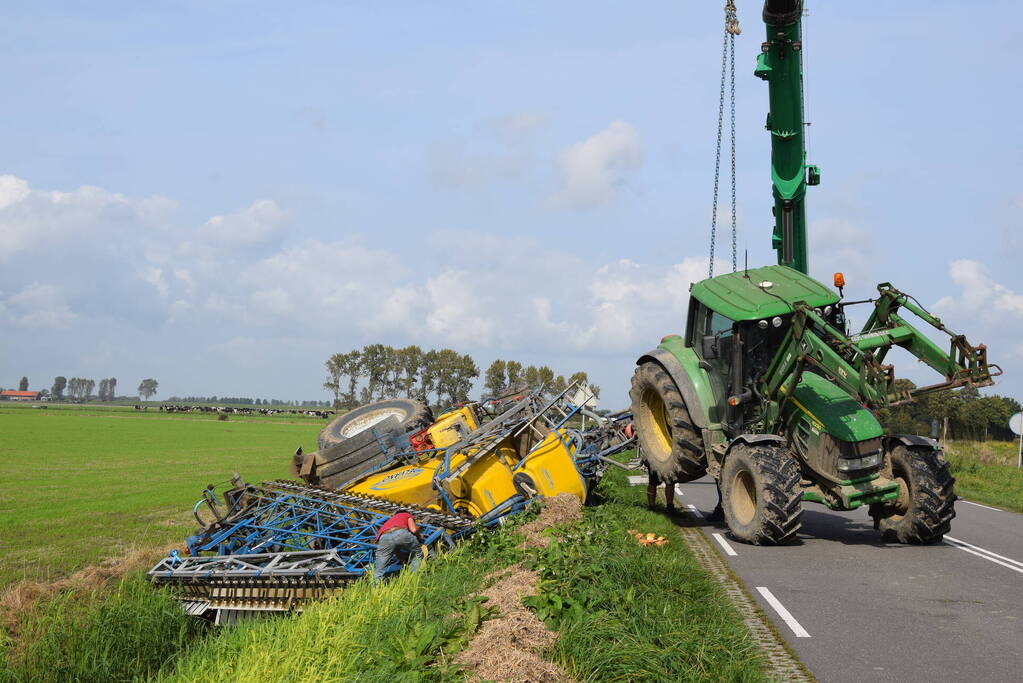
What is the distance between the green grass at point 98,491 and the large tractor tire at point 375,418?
3187mm

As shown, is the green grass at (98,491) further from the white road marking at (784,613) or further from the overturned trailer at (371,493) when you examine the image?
the white road marking at (784,613)

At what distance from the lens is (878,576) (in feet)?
31.7

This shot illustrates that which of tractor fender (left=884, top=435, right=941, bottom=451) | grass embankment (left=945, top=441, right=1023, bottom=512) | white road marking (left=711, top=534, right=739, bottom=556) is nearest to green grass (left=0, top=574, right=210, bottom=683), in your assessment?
white road marking (left=711, top=534, right=739, bottom=556)

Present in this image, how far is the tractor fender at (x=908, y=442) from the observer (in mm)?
11867

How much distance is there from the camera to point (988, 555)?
11188 mm

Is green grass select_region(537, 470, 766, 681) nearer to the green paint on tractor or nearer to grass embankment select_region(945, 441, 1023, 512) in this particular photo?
the green paint on tractor

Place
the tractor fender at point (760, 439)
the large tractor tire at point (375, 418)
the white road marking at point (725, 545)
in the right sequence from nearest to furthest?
1. the white road marking at point (725, 545)
2. the tractor fender at point (760, 439)
3. the large tractor tire at point (375, 418)

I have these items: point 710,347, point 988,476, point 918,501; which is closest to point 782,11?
point 710,347

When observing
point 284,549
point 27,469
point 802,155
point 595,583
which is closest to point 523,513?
point 284,549

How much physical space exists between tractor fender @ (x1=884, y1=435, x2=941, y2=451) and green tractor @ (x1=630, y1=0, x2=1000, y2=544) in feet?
0.06

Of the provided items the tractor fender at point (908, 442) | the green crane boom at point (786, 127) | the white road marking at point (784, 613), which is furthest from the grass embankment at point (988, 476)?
the white road marking at point (784, 613)

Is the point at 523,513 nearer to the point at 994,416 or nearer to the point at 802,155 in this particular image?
the point at 802,155

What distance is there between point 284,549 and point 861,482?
797 centimetres

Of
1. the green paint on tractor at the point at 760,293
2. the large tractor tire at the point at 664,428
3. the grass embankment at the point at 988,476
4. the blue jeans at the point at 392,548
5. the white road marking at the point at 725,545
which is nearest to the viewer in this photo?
the blue jeans at the point at 392,548
